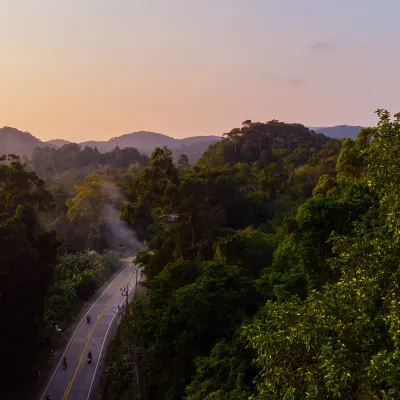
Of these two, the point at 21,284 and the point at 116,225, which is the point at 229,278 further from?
the point at 116,225

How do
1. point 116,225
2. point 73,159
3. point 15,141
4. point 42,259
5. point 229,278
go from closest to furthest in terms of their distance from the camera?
point 229,278, point 42,259, point 116,225, point 73,159, point 15,141

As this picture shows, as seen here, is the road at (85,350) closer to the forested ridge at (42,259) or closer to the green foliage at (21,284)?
the forested ridge at (42,259)

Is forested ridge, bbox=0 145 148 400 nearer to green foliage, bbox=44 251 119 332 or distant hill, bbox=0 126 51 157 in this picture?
green foliage, bbox=44 251 119 332

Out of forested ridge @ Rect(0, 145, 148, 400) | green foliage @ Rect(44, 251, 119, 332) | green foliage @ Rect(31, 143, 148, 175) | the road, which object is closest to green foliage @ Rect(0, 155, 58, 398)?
forested ridge @ Rect(0, 145, 148, 400)

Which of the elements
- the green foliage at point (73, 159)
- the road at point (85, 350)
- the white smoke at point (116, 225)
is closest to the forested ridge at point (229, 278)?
the white smoke at point (116, 225)

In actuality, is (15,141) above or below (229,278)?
above

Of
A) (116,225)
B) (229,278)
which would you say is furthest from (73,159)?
(229,278)

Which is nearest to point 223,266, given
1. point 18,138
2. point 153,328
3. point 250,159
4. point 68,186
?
point 153,328
